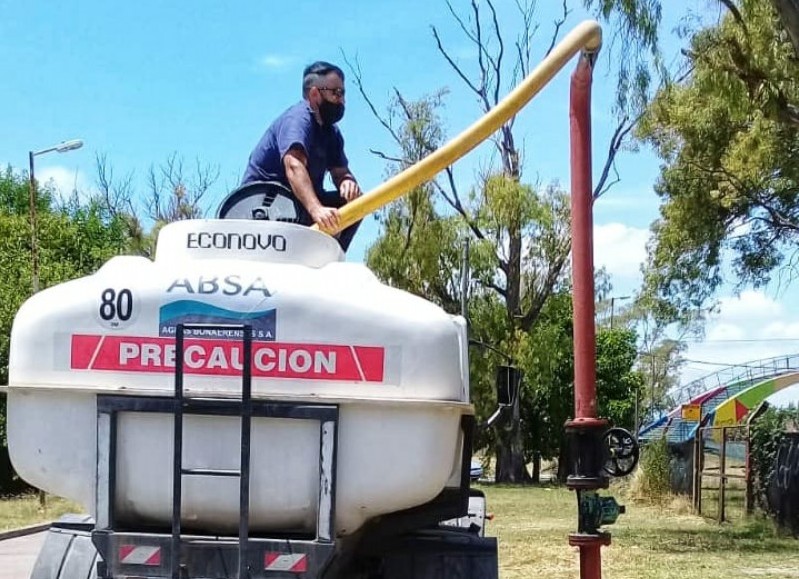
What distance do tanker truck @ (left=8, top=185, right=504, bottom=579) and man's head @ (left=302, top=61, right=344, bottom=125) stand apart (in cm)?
155

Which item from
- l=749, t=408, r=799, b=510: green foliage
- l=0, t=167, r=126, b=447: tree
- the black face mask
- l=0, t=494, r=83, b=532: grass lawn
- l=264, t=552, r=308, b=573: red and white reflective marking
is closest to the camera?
l=264, t=552, r=308, b=573: red and white reflective marking

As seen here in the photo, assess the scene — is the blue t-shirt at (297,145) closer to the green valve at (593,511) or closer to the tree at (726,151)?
the green valve at (593,511)

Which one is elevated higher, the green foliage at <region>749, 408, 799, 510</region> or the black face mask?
the black face mask

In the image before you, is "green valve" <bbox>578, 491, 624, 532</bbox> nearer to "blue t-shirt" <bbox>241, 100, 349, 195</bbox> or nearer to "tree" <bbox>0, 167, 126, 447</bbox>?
"blue t-shirt" <bbox>241, 100, 349, 195</bbox>

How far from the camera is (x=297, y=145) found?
5816mm

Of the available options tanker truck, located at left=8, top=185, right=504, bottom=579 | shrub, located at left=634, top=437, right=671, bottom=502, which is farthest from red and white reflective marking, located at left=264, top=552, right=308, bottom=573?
shrub, located at left=634, top=437, right=671, bottom=502

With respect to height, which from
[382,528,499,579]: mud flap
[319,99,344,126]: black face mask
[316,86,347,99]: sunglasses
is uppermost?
[316,86,347,99]: sunglasses

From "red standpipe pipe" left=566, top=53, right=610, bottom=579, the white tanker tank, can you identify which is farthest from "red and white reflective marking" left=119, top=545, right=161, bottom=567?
"red standpipe pipe" left=566, top=53, right=610, bottom=579

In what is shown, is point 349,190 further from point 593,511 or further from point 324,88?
point 593,511

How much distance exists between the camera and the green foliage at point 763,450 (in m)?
18.1

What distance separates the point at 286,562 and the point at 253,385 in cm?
72

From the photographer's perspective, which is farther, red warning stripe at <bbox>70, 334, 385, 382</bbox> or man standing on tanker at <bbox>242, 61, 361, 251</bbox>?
man standing on tanker at <bbox>242, 61, 361, 251</bbox>

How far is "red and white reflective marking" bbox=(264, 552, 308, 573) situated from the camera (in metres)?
4.51

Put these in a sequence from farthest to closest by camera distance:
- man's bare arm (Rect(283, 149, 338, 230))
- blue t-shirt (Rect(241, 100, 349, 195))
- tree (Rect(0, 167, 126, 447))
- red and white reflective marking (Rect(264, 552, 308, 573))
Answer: tree (Rect(0, 167, 126, 447)), blue t-shirt (Rect(241, 100, 349, 195)), man's bare arm (Rect(283, 149, 338, 230)), red and white reflective marking (Rect(264, 552, 308, 573))
